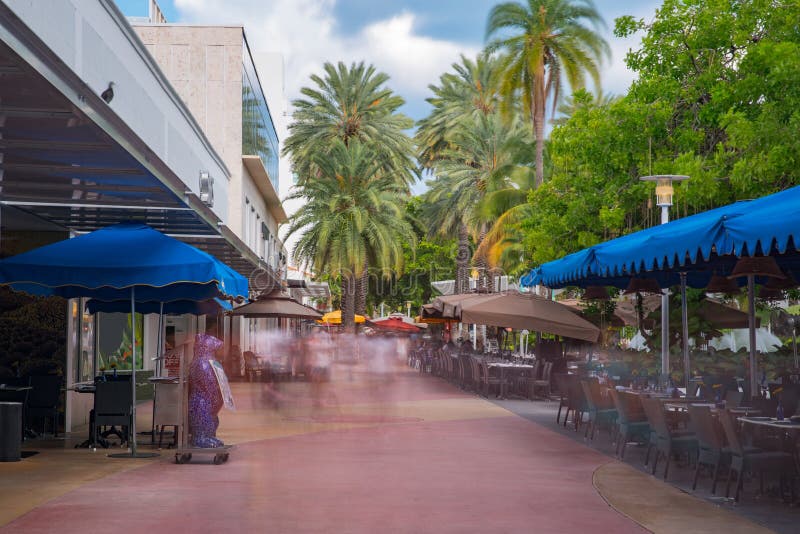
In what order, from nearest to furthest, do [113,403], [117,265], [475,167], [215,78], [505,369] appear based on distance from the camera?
[117,265] < [113,403] < [505,369] < [215,78] < [475,167]

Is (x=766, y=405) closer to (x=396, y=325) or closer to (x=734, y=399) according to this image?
(x=734, y=399)

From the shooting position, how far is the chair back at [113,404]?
43.7 feet

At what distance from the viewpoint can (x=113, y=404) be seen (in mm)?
13375

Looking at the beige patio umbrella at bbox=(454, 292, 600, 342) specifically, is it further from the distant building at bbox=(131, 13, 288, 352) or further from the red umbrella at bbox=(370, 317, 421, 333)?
the red umbrella at bbox=(370, 317, 421, 333)

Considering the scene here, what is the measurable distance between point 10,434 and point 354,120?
1284 inches

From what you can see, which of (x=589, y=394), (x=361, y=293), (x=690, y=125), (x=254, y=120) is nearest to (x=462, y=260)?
(x=361, y=293)

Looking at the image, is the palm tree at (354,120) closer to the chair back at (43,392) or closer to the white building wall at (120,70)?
the white building wall at (120,70)

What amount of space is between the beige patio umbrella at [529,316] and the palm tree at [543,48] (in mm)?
13957

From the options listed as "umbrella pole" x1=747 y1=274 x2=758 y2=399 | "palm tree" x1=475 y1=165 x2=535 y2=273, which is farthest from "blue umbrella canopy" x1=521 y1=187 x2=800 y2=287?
"palm tree" x1=475 y1=165 x2=535 y2=273

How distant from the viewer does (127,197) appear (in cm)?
1344

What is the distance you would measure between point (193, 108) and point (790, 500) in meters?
29.9

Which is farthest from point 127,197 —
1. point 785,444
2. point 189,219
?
point 785,444

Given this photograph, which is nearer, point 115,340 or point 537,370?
point 115,340

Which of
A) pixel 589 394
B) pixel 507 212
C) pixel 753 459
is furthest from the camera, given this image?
pixel 507 212
